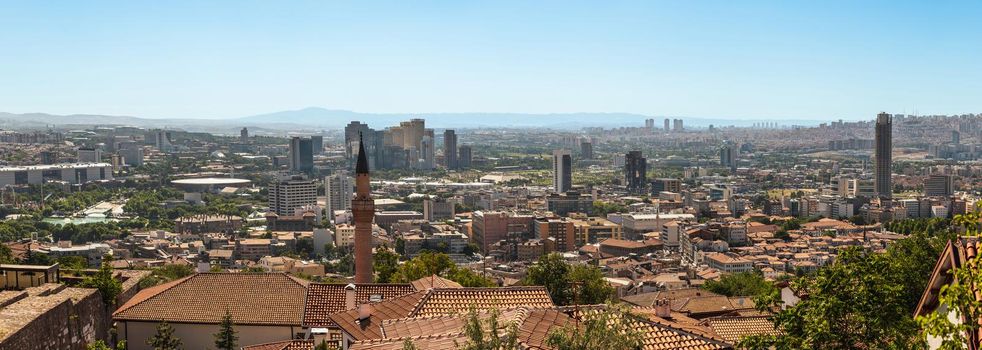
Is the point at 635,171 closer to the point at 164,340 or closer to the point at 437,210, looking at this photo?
the point at 437,210

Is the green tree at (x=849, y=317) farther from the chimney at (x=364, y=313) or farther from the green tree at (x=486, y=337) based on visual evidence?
the chimney at (x=364, y=313)

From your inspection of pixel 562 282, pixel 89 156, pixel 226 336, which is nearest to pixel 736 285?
pixel 562 282

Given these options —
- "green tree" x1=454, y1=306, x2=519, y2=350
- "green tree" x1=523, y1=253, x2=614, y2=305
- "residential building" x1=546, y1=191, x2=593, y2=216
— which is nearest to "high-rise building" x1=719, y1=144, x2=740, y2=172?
"residential building" x1=546, y1=191, x2=593, y2=216

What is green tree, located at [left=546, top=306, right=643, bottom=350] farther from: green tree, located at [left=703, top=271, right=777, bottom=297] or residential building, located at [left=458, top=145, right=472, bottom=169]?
residential building, located at [left=458, top=145, right=472, bottom=169]

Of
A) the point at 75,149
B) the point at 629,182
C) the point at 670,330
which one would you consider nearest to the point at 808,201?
the point at 629,182

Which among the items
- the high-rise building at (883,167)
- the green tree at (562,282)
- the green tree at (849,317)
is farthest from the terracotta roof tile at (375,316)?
the high-rise building at (883,167)
